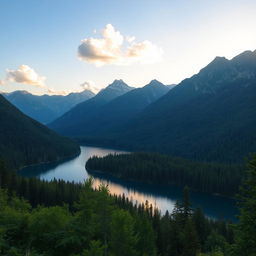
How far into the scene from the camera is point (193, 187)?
180m

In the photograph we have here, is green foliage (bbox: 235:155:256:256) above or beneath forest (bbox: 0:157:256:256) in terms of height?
above

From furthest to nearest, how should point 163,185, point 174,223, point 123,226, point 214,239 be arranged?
point 163,185 < point 214,239 < point 174,223 < point 123,226

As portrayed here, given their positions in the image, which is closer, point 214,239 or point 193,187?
point 214,239

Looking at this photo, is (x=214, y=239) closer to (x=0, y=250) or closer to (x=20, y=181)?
(x=0, y=250)

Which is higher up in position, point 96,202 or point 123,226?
point 96,202

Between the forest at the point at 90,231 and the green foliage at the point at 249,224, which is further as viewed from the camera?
the forest at the point at 90,231

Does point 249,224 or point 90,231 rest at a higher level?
point 249,224

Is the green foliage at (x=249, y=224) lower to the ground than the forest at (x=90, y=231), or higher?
higher

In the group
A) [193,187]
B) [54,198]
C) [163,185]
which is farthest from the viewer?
[163,185]

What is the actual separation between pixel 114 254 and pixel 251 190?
1708cm

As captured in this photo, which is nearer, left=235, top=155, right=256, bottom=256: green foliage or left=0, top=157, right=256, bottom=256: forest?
left=235, top=155, right=256, bottom=256: green foliage

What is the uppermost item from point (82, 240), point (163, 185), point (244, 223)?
point (244, 223)

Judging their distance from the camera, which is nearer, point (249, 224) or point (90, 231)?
point (249, 224)

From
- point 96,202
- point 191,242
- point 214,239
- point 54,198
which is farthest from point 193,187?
point 96,202
